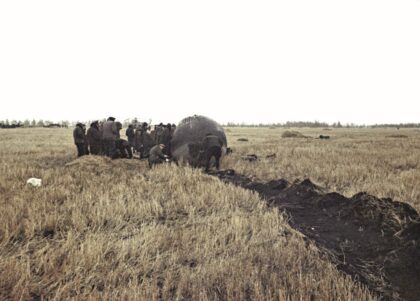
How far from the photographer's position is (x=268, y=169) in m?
10.8

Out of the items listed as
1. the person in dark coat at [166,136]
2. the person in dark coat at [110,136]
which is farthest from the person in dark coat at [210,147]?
the person in dark coat at [110,136]

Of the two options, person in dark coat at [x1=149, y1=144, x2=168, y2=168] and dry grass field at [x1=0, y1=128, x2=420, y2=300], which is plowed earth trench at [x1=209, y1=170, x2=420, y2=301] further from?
person in dark coat at [x1=149, y1=144, x2=168, y2=168]

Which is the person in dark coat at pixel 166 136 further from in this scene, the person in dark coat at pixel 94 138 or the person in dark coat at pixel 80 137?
the person in dark coat at pixel 80 137

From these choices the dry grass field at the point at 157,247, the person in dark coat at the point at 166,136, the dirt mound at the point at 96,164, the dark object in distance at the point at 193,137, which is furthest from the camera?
the person in dark coat at the point at 166,136

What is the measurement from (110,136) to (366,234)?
12440 mm

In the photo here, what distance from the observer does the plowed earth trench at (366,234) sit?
3281 mm

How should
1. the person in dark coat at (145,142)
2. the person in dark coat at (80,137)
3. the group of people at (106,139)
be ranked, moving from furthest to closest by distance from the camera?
the person in dark coat at (145,142)
the group of people at (106,139)
the person in dark coat at (80,137)

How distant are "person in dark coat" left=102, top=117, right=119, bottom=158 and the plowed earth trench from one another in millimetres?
9739

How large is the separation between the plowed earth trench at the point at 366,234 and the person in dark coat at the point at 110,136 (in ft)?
32.0

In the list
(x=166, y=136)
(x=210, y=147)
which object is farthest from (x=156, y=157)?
(x=166, y=136)

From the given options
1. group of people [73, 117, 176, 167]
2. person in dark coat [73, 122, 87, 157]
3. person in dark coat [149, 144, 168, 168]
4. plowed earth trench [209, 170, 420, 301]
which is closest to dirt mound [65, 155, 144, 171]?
person in dark coat [149, 144, 168, 168]

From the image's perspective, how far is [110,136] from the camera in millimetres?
14258

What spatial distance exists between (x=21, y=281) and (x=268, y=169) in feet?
29.7

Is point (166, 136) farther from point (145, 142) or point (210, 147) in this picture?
point (210, 147)
